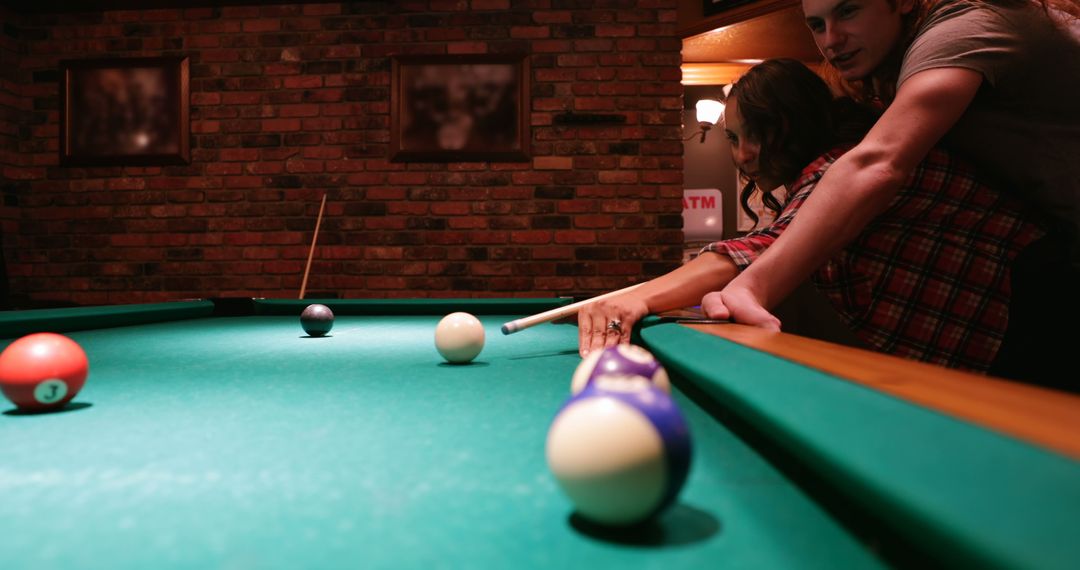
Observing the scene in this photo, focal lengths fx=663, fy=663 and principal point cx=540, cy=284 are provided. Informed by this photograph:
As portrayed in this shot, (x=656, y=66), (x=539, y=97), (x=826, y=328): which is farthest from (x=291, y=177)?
(x=826, y=328)

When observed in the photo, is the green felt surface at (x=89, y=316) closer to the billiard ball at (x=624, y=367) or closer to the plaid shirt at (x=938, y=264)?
the billiard ball at (x=624, y=367)

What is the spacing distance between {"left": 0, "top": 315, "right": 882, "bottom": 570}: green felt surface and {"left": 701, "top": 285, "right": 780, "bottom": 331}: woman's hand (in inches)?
19.6

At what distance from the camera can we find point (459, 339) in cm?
168

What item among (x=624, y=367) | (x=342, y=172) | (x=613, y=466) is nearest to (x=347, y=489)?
(x=613, y=466)

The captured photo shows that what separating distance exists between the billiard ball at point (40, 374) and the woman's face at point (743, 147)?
6.44 ft

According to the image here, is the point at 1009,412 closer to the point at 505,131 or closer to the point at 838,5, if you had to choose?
the point at 838,5

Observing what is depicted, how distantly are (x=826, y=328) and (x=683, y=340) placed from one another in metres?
1.49

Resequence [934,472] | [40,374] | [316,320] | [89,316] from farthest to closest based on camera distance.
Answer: [89,316] < [316,320] < [40,374] < [934,472]

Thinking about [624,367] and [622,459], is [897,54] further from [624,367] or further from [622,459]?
[622,459]

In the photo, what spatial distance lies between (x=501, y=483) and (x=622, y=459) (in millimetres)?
175

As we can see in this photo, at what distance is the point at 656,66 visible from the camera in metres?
4.85

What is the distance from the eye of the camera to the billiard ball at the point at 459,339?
66.2 inches

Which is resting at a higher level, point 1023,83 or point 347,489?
point 1023,83

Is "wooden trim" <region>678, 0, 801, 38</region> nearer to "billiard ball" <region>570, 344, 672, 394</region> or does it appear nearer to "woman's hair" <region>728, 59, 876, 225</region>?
"woman's hair" <region>728, 59, 876, 225</region>
